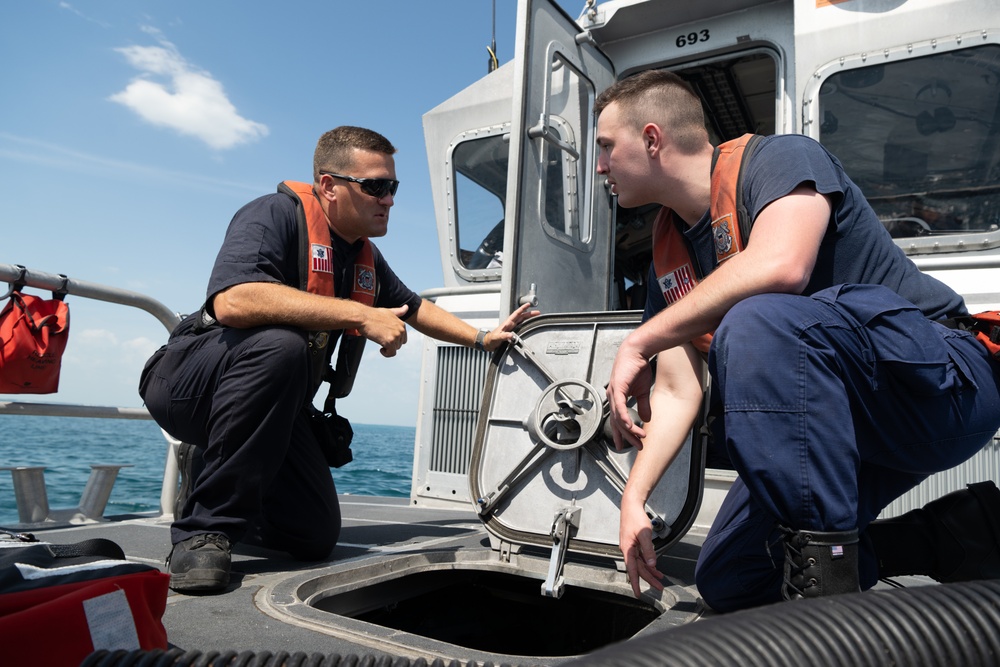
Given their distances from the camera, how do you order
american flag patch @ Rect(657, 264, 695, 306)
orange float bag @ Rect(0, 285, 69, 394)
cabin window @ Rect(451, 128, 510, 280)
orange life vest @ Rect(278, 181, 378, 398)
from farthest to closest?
cabin window @ Rect(451, 128, 510, 280) < orange float bag @ Rect(0, 285, 69, 394) < orange life vest @ Rect(278, 181, 378, 398) < american flag patch @ Rect(657, 264, 695, 306)

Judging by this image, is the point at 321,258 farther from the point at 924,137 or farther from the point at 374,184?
the point at 924,137

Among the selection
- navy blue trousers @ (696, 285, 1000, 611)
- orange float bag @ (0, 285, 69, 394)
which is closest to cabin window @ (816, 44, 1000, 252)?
navy blue trousers @ (696, 285, 1000, 611)

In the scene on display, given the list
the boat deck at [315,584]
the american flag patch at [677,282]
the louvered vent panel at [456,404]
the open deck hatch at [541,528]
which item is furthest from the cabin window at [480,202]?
the american flag patch at [677,282]

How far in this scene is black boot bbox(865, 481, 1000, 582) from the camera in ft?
6.02

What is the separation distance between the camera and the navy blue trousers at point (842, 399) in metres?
1.36

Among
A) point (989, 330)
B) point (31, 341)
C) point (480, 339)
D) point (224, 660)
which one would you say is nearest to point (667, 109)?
point (989, 330)

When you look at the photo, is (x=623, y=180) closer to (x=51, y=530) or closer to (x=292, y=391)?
(x=292, y=391)

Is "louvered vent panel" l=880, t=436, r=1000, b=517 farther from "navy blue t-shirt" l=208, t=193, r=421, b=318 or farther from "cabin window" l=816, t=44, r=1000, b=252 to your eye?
"navy blue t-shirt" l=208, t=193, r=421, b=318

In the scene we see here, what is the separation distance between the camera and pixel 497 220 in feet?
16.0

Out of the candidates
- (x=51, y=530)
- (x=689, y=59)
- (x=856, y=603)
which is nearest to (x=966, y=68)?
(x=689, y=59)

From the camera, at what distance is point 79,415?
3.39 m

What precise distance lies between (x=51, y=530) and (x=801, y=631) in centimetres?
335

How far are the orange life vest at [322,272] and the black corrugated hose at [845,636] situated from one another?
1.72 meters

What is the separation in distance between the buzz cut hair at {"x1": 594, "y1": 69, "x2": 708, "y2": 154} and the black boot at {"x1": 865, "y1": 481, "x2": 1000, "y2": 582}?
1.16 metres
